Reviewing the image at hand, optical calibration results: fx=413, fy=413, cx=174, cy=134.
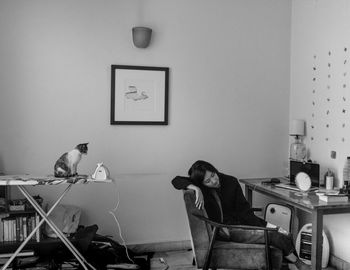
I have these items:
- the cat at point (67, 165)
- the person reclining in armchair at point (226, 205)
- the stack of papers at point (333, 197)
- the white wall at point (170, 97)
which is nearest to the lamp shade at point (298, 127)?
the white wall at point (170, 97)

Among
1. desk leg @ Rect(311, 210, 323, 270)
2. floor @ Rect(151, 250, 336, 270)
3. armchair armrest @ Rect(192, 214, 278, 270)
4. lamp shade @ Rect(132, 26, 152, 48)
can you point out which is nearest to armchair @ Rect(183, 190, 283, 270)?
armchair armrest @ Rect(192, 214, 278, 270)

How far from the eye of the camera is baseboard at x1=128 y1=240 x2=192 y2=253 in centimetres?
381

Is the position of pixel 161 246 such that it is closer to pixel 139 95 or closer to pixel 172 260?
pixel 172 260

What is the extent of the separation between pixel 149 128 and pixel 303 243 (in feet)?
5.54

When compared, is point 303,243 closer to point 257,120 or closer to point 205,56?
point 257,120

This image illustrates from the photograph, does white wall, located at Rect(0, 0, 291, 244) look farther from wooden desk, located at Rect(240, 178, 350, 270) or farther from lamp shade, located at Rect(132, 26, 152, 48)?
wooden desk, located at Rect(240, 178, 350, 270)

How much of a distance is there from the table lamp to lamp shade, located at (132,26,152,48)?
160 cm

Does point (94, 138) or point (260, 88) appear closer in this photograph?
point (94, 138)

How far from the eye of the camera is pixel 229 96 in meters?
4.06

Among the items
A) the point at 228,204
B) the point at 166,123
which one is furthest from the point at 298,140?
the point at 166,123

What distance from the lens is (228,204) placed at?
3344 millimetres

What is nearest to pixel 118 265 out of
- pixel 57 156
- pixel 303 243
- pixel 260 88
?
pixel 57 156

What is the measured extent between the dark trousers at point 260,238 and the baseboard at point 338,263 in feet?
2.32

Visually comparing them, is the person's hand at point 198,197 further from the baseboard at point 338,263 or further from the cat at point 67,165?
the baseboard at point 338,263
